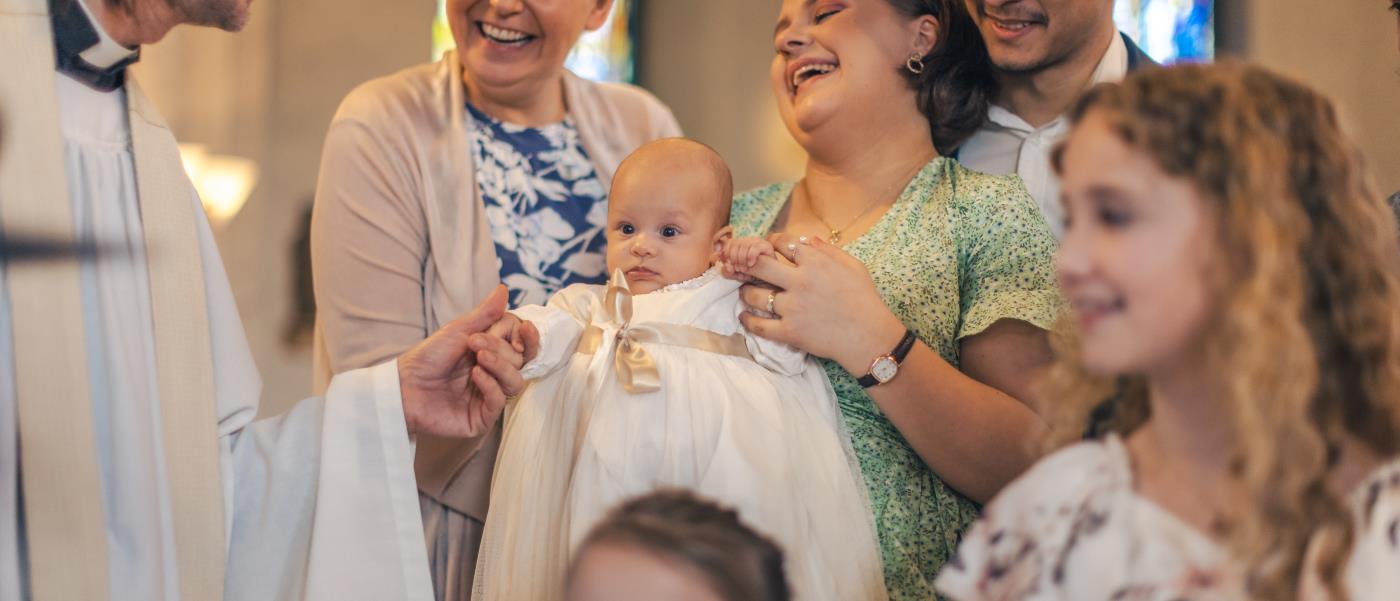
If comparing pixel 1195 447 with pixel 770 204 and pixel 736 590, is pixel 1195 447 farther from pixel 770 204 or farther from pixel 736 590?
pixel 770 204

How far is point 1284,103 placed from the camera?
49.8 inches

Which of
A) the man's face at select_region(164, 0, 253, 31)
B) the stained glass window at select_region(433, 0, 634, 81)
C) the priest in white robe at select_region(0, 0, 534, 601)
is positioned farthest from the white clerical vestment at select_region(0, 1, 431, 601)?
the stained glass window at select_region(433, 0, 634, 81)

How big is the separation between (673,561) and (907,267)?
1004 mm

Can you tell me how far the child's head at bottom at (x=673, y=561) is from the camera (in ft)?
4.64

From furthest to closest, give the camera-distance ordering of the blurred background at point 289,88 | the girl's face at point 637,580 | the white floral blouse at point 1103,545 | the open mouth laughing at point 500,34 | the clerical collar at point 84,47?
1. the blurred background at point 289,88
2. the open mouth laughing at point 500,34
3. the clerical collar at point 84,47
4. the girl's face at point 637,580
5. the white floral blouse at point 1103,545

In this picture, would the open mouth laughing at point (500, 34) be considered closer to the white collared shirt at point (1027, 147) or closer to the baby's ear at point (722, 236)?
the baby's ear at point (722, 236)

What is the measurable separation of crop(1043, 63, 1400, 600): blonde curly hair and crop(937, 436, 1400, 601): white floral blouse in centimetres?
3

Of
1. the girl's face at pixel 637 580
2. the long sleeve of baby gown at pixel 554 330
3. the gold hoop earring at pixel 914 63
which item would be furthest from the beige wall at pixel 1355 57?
the girl's face at pixel 637 580

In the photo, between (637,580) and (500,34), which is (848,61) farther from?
(637,580)

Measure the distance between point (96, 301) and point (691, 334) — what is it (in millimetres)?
923

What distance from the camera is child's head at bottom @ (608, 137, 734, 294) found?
7.59 feet

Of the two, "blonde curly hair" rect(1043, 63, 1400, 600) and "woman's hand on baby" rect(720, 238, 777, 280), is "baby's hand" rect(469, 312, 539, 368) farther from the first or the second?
"blonde curly hair" rect(1043, 63, 1400, 600)

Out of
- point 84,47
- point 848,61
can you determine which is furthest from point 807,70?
point 84,47

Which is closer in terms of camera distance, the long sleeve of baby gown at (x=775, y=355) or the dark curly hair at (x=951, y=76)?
the long sleeve of baby gown at (x=775, y=355)
